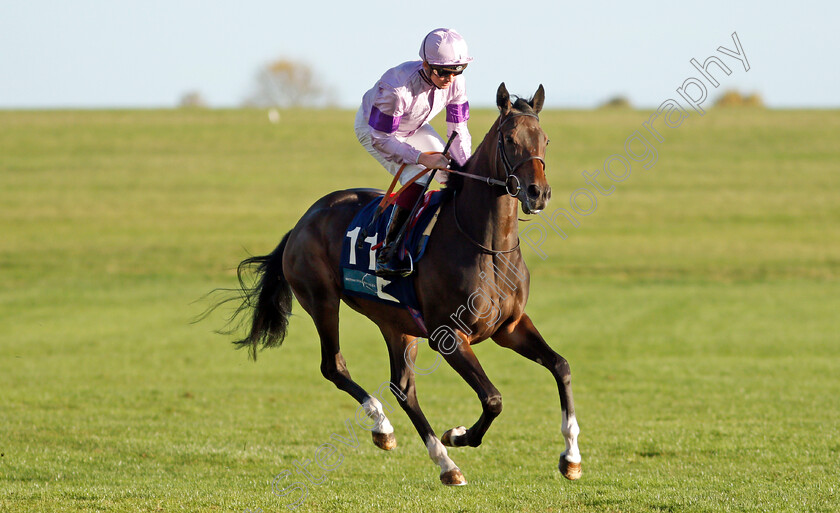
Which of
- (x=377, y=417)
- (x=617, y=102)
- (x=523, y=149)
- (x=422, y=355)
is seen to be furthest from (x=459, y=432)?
(x=617, y=102)

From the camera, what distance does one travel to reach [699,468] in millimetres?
8367

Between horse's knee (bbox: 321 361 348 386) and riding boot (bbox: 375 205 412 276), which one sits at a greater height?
riding boot (bbox: 375 205 412 276)

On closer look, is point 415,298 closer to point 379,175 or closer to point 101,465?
point 101,465

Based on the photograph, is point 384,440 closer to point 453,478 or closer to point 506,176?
point 453,478

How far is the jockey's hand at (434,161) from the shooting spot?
255 inches

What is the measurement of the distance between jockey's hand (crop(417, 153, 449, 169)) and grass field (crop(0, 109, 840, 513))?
2238 millimetres

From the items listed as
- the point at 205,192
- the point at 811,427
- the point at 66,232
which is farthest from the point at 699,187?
the point at 811,427

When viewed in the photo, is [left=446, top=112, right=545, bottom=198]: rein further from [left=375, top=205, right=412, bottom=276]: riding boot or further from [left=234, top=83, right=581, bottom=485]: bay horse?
[left=375, top=205, right=412, bottom=276]: riding boot

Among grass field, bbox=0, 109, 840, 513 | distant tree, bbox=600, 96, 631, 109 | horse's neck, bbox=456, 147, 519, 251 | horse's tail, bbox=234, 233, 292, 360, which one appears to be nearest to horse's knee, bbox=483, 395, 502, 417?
grass field, bbox=0, 109, 840, 513

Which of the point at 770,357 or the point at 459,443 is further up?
the point at 459,443

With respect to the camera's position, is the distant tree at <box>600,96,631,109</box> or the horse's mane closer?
the horse's mane

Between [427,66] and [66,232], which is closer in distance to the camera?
[427,66]

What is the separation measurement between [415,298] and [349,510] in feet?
4.92

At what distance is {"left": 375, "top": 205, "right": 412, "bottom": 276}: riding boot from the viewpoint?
21.7 feet
